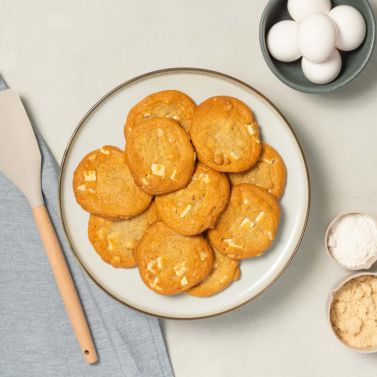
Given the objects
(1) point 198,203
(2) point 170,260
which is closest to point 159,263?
(2) point 170,260

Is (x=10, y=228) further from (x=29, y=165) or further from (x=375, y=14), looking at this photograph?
Answer: (x=375, y=14)

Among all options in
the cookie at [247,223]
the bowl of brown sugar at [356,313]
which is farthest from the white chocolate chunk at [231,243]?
the bowl of brown sugar at [356,313]

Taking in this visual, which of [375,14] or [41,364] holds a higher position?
[375,14]

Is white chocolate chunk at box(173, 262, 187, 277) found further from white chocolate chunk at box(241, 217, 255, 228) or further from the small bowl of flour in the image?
the small bowl of flour

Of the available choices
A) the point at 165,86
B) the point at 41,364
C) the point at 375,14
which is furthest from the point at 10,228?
the point at 375,14

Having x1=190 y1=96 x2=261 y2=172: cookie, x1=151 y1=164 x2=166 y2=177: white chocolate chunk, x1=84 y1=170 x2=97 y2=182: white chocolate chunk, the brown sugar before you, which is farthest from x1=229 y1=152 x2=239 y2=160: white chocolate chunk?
the brown sugar

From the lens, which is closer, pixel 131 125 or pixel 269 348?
pixel 131 125
